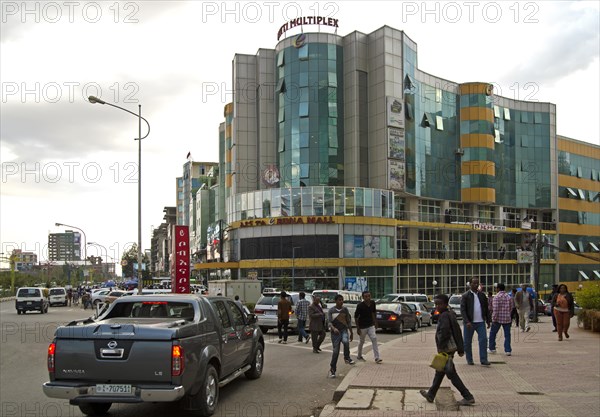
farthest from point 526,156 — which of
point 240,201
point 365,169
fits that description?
point 240,201

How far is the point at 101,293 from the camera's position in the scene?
52719 mm

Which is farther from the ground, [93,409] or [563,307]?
[563,307]

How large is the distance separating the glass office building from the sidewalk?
41.3m

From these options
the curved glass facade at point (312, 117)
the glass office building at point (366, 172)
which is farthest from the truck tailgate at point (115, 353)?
the curved glass facade at point (312, 117)

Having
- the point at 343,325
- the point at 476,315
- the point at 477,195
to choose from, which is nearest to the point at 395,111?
the point at 477,195

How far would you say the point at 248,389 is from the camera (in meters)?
11.1

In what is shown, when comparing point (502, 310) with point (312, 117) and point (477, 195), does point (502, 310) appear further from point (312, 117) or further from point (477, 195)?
point (477, 195)

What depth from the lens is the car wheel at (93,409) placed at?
893 centimetres

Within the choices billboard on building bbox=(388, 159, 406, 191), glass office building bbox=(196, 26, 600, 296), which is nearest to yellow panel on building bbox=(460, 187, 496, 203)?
glass office building bbox=(196, 26, 600, 296)

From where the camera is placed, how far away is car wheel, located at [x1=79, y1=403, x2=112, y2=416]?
893cm

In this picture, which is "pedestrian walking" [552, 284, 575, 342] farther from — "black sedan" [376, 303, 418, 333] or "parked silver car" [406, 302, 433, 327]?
"parked silver car" [406, 302, 433, 327]

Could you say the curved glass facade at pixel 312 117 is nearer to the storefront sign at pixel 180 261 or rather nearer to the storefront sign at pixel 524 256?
the storefront sign at pixel 524 256

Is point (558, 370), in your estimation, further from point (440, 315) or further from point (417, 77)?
point (417, 77)

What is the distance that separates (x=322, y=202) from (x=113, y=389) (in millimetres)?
51004
